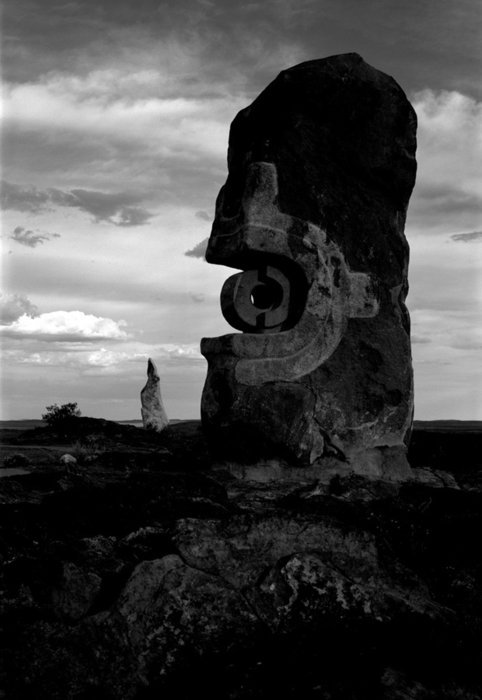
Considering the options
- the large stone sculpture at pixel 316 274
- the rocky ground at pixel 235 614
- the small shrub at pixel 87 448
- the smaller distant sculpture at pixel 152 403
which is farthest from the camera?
the smaller distant sculpture at pixel 152 403

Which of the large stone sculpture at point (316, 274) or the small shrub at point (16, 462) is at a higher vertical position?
the large stone sculpture at point (316, 274)

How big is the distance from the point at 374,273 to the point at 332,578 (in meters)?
6.11

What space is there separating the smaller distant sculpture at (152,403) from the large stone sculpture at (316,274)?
10559 mm

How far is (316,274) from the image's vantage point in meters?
9.52

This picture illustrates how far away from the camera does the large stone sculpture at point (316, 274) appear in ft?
29.7

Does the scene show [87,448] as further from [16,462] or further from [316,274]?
[316,274]

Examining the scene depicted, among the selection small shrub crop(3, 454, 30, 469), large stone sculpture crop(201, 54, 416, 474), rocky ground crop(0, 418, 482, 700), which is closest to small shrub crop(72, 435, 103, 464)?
small shrub crop(3, 454, 30, 469)

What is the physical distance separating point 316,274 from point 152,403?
444 inches

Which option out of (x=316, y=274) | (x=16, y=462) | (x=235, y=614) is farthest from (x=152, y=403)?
(x=235, y=614)

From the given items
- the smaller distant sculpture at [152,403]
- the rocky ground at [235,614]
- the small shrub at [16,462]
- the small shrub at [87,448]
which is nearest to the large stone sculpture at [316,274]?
the small shrub at [87,448]

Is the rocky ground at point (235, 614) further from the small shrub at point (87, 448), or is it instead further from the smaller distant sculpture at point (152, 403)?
the smaller distant sculpture at point (152, 403)

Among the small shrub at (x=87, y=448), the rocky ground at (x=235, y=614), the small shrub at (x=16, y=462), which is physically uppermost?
the small shrub at (x=87, y=448)

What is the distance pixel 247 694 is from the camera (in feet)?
12.7

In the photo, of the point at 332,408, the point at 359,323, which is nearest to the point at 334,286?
the point at 359,323
